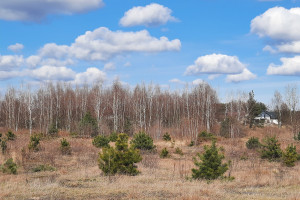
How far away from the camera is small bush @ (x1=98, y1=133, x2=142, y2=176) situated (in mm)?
12164

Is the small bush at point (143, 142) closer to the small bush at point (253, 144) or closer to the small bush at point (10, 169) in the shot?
the small bush at point (253, 144)

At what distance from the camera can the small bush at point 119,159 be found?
12.2 m

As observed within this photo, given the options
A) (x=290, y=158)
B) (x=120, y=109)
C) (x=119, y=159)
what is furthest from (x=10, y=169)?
(x=120, y=109)

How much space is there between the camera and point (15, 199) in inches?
315

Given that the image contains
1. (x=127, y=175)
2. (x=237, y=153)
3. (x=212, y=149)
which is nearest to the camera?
(x=212, y=149)

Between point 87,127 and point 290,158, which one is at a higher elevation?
point 87,127

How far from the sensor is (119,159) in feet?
40.3

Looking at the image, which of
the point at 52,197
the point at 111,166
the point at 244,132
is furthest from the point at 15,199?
the point at 244,132

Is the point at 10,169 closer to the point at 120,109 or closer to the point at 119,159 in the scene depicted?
the point at 119,159

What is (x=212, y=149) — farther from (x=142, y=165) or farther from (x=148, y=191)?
(x=142, y=165)

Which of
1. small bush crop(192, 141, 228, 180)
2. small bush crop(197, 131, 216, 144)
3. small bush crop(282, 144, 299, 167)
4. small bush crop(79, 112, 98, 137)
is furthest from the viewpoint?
small bush crop(79, 112, 98, 137)

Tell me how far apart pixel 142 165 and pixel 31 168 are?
17.6 feet

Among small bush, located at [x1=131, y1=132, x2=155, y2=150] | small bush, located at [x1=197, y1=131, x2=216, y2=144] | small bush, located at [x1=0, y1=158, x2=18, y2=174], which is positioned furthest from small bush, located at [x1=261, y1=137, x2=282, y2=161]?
small bush, located at [x1=0, y1=158, x2=18, y2=174]

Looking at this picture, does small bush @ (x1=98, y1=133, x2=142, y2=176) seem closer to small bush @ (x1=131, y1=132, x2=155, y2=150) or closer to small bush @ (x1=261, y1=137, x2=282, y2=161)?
small bush @ (x1=131, y1=132, x2=155, y2=150)
